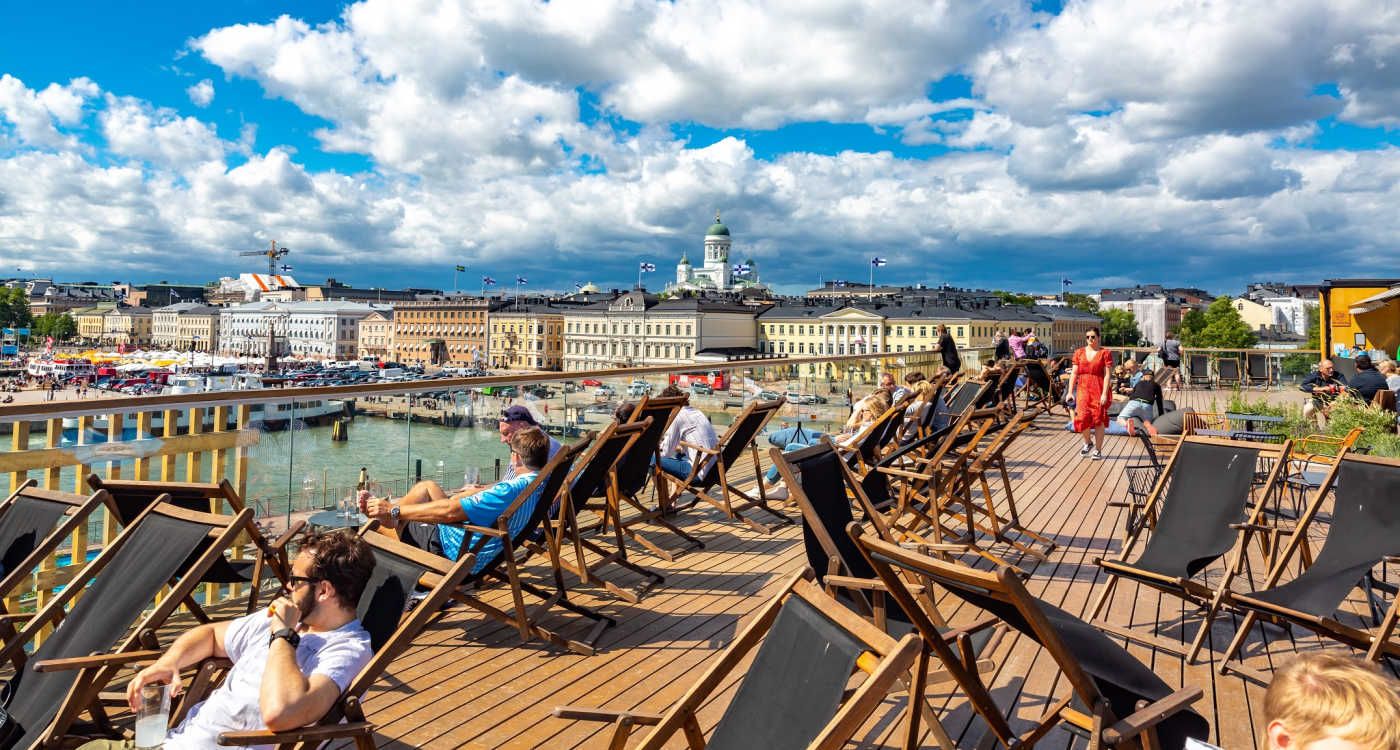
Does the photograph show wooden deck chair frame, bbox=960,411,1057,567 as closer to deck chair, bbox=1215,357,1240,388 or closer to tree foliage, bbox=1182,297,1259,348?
deck chair, bbox=1215,357,1240,388

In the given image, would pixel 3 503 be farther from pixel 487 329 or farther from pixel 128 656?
pixel 487 329

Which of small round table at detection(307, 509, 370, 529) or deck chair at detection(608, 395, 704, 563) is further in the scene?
deck chair at detection(608, 395, 704, 563)

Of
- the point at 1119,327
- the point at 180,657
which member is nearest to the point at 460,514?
the point at 180,657

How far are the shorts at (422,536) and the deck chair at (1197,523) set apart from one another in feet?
9.85

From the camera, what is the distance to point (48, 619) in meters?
2.83

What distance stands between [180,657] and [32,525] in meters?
1.32

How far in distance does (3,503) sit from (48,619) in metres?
1.19

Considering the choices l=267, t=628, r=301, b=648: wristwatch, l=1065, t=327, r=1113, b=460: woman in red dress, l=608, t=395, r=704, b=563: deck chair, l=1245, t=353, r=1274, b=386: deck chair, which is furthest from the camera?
l=1245, t=353, r=1274, b=386: deck chair

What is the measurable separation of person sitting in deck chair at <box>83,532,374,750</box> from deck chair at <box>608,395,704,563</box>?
255 cm

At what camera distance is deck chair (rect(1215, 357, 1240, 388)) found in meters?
18.4

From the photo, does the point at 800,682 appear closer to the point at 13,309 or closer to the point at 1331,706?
the point at 1331,706

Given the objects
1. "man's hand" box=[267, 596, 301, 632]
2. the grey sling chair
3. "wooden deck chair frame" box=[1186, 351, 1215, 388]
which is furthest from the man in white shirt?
"wooden deck chair frame" box=[1186, 351, 1215, 388]

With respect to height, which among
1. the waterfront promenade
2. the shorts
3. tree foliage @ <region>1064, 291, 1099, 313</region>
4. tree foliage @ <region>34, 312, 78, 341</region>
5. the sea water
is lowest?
the waterfront promenade

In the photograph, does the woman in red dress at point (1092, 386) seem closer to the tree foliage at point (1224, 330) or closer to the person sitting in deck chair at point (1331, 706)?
the person sitting in deck chair at point (1331, 706)
